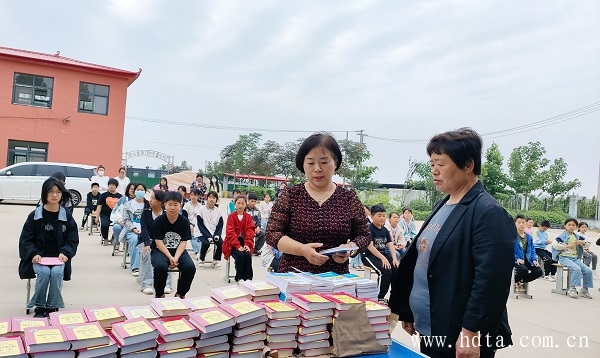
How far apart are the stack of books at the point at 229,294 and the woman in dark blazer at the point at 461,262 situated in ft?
2.63

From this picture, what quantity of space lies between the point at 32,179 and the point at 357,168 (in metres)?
20.5

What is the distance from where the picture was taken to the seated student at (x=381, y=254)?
5781mm

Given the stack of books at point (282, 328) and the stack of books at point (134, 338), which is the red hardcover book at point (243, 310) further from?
the stack of books at point (134, 338)

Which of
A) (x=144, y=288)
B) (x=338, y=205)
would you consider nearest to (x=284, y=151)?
(x=144, y=288)

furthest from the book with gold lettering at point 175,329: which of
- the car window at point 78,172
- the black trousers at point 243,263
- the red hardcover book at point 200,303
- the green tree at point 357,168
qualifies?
the green tree at point 357,168

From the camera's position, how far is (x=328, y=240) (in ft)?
7.06

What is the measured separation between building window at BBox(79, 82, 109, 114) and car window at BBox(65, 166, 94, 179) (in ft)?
16.1

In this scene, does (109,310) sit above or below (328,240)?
below

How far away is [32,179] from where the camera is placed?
15016 mm

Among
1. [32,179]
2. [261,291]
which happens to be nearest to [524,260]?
[261,291]

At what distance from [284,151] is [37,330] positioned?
31864 millimetres

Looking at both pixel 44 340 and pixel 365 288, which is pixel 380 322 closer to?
pixel 365 288

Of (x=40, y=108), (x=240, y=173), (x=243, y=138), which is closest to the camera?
(x=40, y=108)

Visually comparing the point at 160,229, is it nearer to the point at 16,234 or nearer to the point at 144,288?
the point at 144,288
